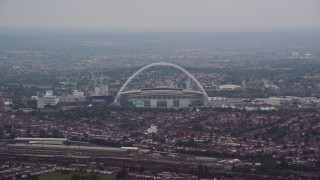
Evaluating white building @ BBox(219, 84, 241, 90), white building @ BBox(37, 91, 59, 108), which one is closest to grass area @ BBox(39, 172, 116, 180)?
white building @ BBox(37, 91, 59, 108)

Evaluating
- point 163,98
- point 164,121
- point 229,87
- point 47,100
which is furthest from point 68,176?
point 229,87

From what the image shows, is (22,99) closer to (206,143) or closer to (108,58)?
(206,143)

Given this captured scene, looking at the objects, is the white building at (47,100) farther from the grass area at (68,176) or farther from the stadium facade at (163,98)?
the grass area at (68,176)

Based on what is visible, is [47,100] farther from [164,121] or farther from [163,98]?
[164,121]

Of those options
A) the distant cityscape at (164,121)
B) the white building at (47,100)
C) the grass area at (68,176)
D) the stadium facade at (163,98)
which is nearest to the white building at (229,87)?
the distant cityscape at (164,121)

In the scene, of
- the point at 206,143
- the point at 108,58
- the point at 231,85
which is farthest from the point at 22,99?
the point at 108,58

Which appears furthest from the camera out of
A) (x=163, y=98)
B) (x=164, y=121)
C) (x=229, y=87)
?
(x=229, y=87)

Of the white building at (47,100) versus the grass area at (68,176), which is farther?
the white building at (47,100)

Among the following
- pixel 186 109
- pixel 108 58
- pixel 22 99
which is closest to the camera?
pixel 186 109

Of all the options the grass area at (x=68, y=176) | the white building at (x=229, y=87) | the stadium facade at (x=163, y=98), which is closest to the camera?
the grass area at (x=68, y=176)

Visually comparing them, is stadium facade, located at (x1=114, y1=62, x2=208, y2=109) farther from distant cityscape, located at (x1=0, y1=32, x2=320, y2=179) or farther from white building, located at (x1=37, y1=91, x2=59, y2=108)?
white building, located at (x1=37, y1=91, x2=59, y2=108)

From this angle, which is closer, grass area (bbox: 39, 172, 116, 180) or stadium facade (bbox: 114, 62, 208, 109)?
grass area (bbox: 39, 172, 116, 180)
